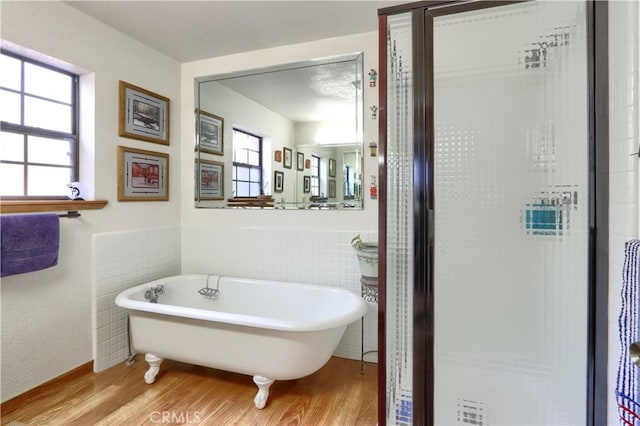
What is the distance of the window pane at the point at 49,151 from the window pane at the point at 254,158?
1.29 metres

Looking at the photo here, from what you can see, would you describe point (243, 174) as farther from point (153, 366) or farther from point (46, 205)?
point (153, 366)

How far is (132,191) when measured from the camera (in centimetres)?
257

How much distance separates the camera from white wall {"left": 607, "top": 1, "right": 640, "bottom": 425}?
97 centimetres

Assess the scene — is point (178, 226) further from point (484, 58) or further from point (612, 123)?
point (612, 123)

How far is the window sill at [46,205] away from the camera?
1.85 m

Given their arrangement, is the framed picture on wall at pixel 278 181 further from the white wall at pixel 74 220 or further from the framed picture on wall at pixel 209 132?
the white wall at pixel 74 220

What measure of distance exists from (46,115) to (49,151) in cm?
24

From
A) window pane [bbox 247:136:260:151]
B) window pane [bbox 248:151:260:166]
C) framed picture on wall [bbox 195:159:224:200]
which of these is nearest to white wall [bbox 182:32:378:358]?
framed picture on wall [bbox 195:159:224:200]

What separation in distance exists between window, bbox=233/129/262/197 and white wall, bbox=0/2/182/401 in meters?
0.69

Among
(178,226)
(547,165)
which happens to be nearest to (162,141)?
(178,226)

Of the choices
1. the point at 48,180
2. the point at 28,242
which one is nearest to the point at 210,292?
the point at 28,242

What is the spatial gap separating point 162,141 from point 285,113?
1.10m

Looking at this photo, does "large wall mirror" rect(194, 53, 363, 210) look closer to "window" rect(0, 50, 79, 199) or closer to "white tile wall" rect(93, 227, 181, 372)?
"white tile wall" rect(93, 227, 181, 372)

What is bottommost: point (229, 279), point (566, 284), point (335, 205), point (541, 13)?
point (229, 279)
